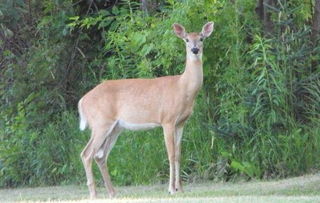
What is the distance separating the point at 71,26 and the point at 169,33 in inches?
114

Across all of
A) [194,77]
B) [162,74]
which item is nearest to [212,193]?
[194,77]

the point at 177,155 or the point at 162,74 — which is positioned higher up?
the point at 162,74

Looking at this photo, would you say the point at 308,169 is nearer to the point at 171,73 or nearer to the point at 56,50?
the point at 171,73

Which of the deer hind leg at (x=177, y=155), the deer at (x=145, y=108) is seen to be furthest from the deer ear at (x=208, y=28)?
the deer hind leg at (x=177, y=155)

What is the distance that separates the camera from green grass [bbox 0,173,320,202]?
388 inches

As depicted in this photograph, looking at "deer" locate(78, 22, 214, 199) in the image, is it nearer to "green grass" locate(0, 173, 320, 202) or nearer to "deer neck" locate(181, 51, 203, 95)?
"deer neck" locate(181, 51, 203, 95)

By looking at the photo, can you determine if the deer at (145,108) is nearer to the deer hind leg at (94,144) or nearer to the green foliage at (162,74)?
the deer hind leg at (94,144)

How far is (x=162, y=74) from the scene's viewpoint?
49.6ft

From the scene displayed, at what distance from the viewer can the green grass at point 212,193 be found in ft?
32.3

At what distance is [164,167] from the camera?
14.0 meters

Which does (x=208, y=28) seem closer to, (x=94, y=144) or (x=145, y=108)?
(x=145, y=108)

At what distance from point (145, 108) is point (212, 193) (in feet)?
6.53

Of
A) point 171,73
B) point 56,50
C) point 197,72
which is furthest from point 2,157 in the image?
point 197,72

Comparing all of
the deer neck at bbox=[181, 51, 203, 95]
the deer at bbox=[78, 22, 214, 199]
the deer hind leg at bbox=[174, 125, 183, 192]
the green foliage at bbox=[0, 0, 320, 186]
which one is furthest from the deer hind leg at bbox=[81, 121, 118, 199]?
the green foliage at bbox=[0, 0, 320, 186]
